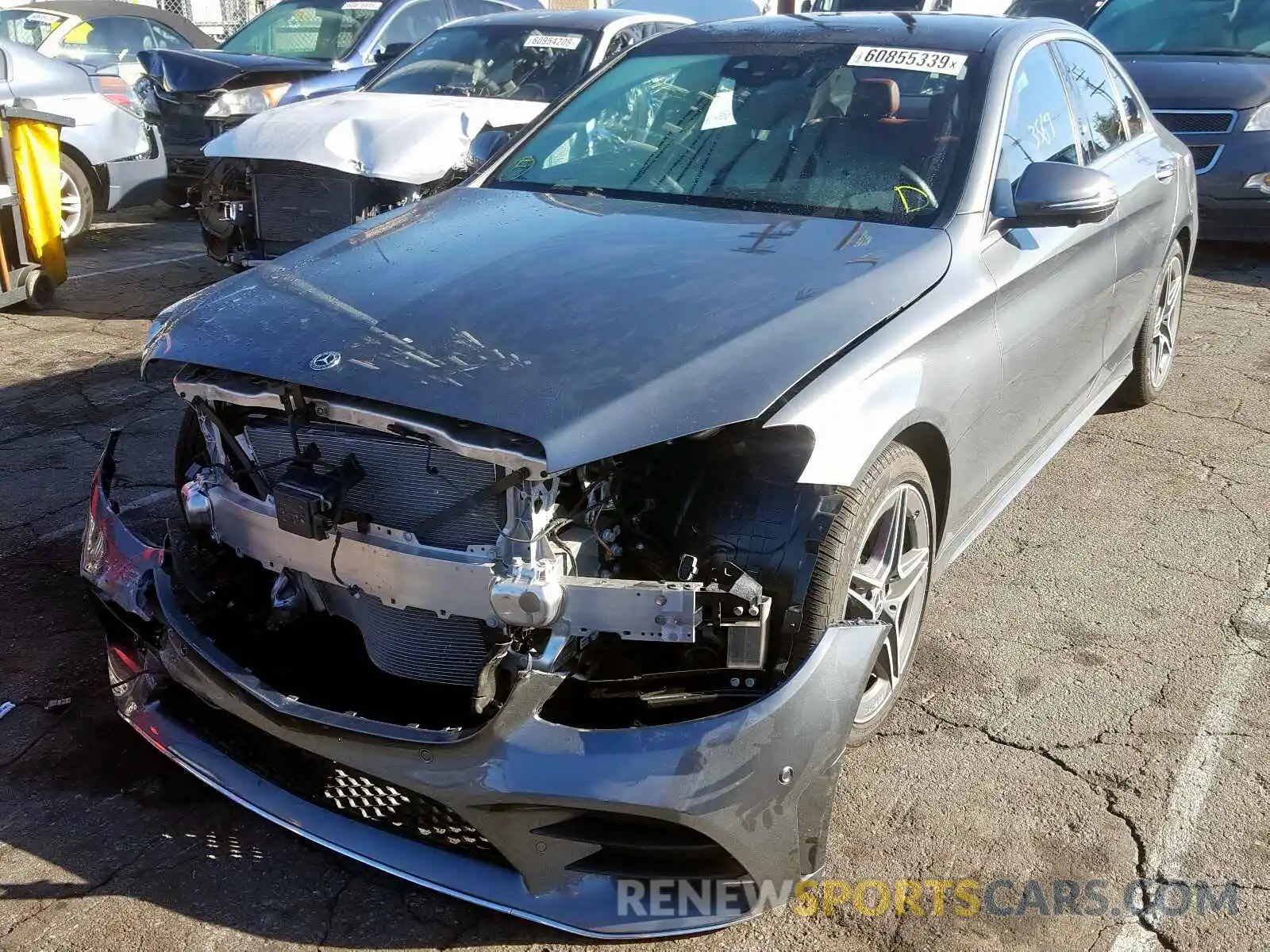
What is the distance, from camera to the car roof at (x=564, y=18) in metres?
7.28

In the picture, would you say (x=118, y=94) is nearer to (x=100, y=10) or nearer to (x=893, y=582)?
(x=100, y=10)

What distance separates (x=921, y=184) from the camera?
3.31m

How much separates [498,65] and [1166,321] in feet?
13.6

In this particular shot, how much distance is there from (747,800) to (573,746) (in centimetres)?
35

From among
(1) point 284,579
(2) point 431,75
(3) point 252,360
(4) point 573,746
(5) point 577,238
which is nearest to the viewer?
(4) point 573,746

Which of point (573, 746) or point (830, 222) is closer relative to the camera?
point (573, 746)

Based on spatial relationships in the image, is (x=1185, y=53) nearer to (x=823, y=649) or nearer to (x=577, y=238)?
(x=577, y=238)

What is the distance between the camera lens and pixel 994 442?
3.35 m

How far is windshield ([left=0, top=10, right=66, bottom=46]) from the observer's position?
10750 mm

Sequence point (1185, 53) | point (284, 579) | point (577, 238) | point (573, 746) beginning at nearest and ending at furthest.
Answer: point (573, 746) < point (284, 579) < point (577, 238) < point (1185, 53)

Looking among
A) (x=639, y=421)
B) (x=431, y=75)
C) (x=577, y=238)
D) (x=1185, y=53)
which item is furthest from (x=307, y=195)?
(x=1185, y=53)

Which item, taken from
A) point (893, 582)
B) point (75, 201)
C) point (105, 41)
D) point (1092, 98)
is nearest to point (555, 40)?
point (1092, 98)

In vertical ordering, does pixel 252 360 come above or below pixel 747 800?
above

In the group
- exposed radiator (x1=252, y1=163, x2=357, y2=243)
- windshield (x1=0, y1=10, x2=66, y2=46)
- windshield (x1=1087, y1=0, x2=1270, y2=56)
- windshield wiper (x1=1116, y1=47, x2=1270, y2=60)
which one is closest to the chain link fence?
windshield (x1=0, y1=10, x2=66, y2=46)
